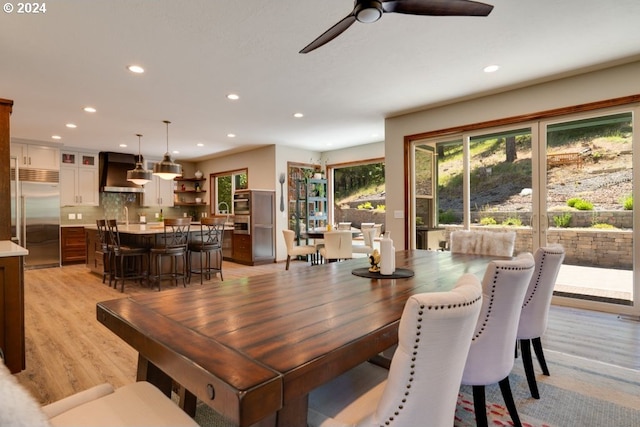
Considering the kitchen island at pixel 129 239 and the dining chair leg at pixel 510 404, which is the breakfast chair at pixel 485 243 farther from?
the kitchen island at pixel 129 239

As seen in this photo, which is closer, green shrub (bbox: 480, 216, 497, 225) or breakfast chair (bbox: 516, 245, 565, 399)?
breakfast chair (bbox: 516, 245, 565, 399)

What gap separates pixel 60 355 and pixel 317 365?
9.16 ft

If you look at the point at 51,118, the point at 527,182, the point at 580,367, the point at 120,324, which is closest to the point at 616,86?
the point at 527,182

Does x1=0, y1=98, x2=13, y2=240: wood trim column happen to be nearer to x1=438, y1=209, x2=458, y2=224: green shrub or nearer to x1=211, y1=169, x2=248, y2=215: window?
x1=438, y1=209, x2=458, y2=224: green shrub

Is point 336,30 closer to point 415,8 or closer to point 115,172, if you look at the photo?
point 415,8

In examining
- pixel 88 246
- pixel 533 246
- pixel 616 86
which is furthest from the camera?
pixel 88 246

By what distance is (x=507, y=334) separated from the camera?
1.54m

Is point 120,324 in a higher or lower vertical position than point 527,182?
lower

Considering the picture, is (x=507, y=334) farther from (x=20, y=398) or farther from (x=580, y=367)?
(x=20, y=398)

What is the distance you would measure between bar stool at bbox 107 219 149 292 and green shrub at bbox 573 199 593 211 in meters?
5.83

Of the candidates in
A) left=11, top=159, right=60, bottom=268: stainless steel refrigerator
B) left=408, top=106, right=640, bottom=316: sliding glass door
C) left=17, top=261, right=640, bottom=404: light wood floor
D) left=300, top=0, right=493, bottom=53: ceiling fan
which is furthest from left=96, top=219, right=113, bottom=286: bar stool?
left=408, top=106, right=640, bottom=316: sliding glass door

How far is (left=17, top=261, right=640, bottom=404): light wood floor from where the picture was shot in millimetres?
2299

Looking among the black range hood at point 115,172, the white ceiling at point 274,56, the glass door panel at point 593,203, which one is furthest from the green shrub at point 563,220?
the black range hood at point 115,172

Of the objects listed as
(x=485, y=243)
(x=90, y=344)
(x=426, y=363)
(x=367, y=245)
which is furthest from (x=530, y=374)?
(x=367, y=245)
